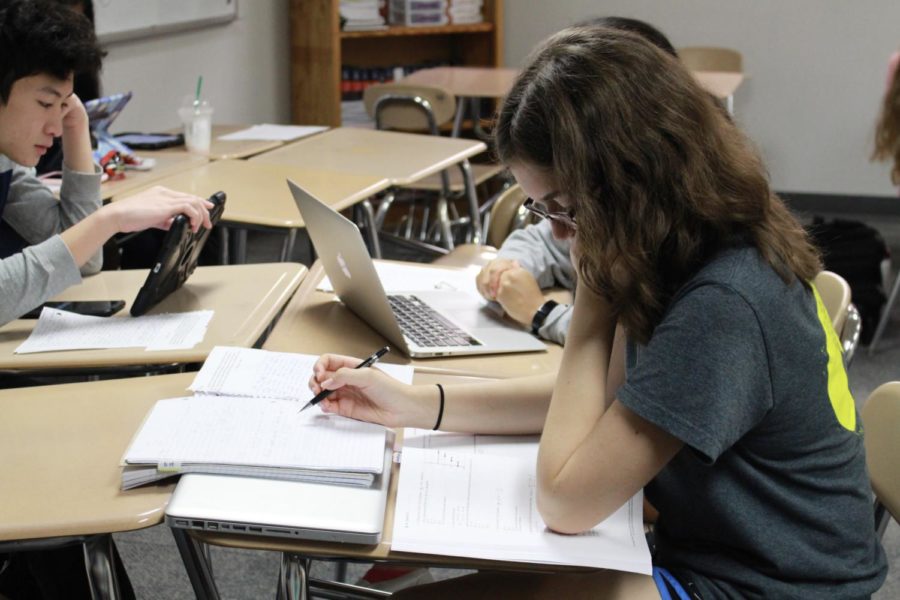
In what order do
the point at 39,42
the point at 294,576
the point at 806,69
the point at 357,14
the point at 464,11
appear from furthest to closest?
the point at 806,69, the point at 464,11, the point at 357,14, the point at 39,42, the point at 294,576

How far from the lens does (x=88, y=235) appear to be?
172 cm

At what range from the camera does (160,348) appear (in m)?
1.55

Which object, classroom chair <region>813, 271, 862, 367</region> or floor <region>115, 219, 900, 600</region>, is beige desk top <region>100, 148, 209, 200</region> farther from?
classroom chair <region>813, 271, 862, 367</region>

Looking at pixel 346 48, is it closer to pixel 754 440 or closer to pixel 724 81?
pixel 724 81

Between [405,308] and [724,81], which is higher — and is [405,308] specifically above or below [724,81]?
below

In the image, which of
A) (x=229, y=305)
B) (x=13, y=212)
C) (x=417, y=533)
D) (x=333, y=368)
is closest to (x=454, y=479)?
(x=417, y=533)

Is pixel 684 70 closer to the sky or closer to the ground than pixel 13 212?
closer to the sky

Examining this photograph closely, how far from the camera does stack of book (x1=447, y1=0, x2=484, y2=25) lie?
5.09m

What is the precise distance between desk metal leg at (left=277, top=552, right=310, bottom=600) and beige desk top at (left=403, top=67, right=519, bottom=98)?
3347 millimetres

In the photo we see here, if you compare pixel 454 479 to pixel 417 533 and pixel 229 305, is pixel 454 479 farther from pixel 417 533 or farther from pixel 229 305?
pixel 229 305

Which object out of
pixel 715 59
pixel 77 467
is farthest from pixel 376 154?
pixel 715 59

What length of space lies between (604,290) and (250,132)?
2.63 m

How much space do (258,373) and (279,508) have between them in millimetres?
374

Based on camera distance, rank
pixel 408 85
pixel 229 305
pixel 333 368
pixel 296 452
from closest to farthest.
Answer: pixel 296 452 → pixel 333 368 → pixel 229 305 → pixel 408 85
